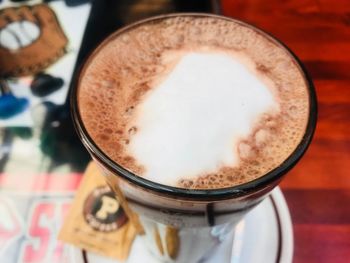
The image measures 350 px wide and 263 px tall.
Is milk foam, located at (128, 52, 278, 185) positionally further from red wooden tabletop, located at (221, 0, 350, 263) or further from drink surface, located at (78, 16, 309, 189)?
red wooden tabletop, located at (221, 0, 350, 263)

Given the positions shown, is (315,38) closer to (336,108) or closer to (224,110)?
(336,108)

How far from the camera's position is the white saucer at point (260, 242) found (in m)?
0.68

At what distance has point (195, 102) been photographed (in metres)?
0.56

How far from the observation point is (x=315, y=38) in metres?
0.96

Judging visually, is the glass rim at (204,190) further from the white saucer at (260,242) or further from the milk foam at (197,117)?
the white saucer at (260,242)

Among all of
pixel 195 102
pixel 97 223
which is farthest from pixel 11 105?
pixel 195 102

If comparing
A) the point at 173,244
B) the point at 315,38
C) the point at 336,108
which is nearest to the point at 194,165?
the point at 173,244

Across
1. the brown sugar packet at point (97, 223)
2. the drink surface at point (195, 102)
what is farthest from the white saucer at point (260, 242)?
the drink surface at point (195, 102)

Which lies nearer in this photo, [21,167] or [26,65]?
[21,167]

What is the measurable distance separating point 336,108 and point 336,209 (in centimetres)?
20

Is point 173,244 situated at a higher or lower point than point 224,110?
lower

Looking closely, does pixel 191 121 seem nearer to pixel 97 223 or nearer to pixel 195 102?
pixel 195 102

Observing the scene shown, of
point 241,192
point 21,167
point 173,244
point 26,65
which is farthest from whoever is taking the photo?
point 26,65

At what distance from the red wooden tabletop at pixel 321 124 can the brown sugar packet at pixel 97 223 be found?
9.8 inches
